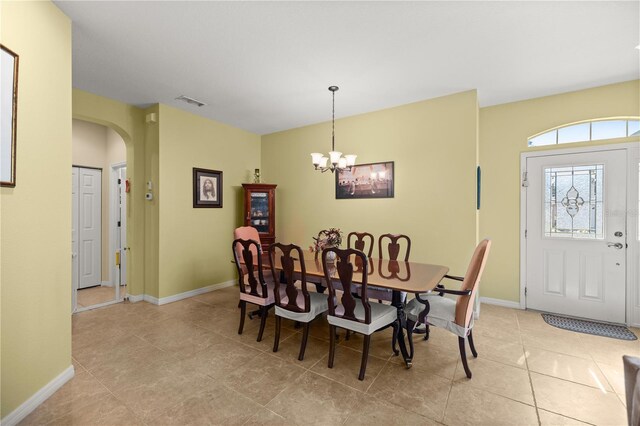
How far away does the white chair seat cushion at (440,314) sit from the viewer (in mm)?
2207

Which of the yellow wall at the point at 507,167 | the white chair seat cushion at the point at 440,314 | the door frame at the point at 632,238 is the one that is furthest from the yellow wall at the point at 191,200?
the door frame at the point at 632,238

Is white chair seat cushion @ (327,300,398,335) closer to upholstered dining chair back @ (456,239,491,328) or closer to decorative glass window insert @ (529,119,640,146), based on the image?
upholstered dining chair back @ (456,239,491,328)

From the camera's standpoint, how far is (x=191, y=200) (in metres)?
4.27

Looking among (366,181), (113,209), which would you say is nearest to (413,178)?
(366,181)

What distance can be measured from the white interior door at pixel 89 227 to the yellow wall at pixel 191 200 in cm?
171

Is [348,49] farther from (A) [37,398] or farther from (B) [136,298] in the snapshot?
(B) [136,298]

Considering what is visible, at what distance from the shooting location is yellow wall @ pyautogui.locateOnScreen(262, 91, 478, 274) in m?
3.44

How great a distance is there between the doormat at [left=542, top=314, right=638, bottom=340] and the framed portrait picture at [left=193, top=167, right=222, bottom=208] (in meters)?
4.85

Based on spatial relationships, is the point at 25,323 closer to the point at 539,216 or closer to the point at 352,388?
the point at 352,388

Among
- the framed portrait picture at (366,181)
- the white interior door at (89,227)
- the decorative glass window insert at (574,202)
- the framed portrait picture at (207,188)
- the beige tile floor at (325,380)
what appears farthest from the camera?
the white interior door at (89,227)

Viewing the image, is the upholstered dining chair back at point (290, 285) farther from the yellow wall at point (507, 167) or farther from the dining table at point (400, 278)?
the yellow wall at point (507, 167)

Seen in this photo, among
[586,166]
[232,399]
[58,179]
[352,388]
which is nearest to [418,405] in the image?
[352,388]

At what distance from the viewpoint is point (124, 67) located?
2.84 meters

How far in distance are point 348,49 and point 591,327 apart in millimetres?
3943
